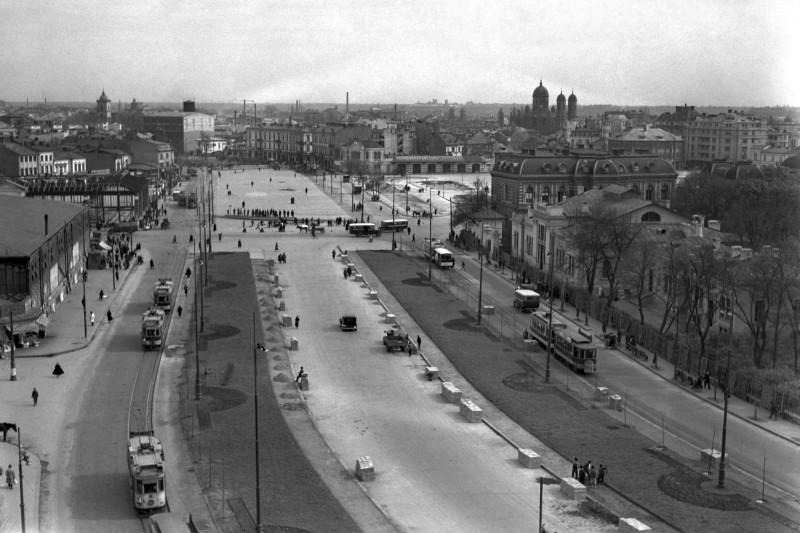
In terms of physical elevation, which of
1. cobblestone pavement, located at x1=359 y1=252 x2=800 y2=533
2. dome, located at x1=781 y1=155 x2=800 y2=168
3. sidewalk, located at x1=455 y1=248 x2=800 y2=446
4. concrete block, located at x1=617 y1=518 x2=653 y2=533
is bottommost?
cobblestone pavement, located at x1=359 y1=252 x2=800 y2=533

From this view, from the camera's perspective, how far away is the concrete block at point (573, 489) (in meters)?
27.4

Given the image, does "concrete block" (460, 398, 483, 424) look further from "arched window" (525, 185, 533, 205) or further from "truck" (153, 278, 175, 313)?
"arched window" (525, 185, 533, 205)

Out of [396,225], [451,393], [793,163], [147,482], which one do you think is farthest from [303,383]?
[793,163]

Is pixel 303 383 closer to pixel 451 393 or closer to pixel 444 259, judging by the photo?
pixel 451 393

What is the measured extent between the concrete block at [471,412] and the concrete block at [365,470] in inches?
235

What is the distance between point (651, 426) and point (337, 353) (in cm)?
1432

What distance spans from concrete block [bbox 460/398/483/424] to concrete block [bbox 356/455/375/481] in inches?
235

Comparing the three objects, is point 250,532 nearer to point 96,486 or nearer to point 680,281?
point 96,486

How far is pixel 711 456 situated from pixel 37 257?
31739 mm

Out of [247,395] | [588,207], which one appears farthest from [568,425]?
[588,207]

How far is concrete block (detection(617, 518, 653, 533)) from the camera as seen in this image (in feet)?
80.5

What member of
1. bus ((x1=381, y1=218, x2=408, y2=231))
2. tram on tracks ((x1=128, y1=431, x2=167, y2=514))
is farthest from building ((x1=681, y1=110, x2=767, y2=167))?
tram on tracks ((x1=128, y1=431, x2=167, y2=514))

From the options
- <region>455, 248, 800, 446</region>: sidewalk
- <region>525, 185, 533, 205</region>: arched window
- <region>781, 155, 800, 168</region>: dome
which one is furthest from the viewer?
<region>781, 155, 800, 168</region>: dome

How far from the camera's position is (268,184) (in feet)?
447
